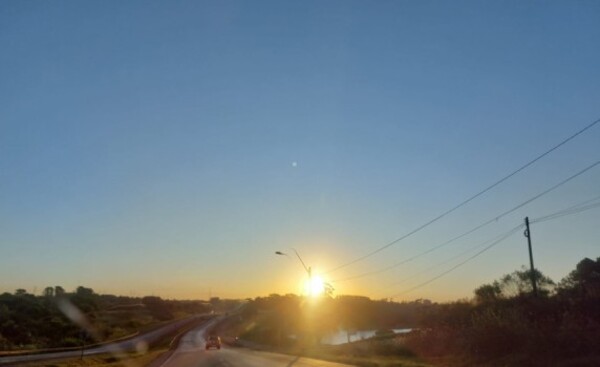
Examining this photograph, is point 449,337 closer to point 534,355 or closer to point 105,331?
point 534,355

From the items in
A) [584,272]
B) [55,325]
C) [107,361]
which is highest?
[584,272]

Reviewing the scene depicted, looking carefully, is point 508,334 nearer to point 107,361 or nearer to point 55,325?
point 107,361

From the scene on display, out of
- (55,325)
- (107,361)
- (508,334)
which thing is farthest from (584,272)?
(55,325)

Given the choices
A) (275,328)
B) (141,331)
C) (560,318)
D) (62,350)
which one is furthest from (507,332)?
(141,331)

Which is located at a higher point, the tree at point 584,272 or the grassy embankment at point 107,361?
the tree at point 584,272

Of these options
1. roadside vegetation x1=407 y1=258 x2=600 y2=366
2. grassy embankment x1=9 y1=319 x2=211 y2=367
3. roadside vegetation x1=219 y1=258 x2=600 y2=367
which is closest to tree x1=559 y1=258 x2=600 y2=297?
roadside vegetation x1=219 y1=258 x2=600 y2=367

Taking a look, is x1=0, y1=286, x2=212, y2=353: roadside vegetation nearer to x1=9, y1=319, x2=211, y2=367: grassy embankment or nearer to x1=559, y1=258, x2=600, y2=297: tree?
x1=9, y1=319, x2=211, y2=367: grassy embankment

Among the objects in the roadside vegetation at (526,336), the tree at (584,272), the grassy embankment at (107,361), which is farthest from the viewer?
the tree at (584,272)

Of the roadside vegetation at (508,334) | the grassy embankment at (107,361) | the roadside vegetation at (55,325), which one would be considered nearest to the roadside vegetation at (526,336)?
the roadside vegetation at (508,334)

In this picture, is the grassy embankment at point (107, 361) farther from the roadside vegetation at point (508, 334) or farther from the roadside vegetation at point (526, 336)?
the roadside vegetation at point (526, 336)

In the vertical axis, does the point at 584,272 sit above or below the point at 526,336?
above

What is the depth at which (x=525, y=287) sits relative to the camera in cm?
7781

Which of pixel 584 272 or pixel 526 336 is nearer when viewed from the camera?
pixel 526 336

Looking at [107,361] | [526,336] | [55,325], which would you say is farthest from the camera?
[55,325]
